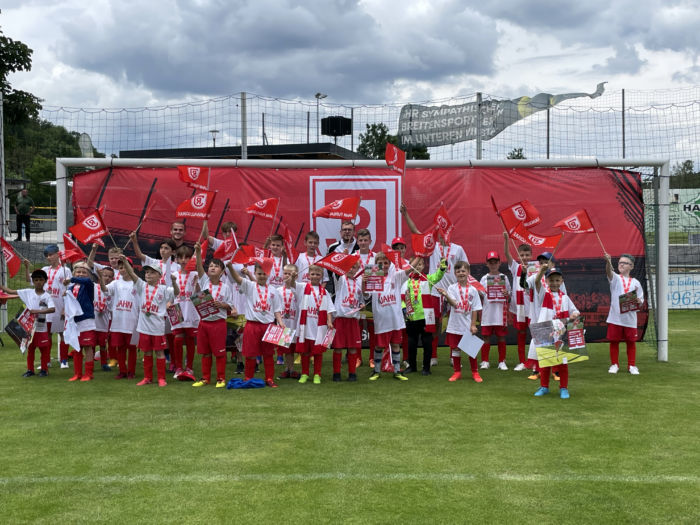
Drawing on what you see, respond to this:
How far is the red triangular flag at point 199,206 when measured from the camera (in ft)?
30.0

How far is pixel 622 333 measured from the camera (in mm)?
9844

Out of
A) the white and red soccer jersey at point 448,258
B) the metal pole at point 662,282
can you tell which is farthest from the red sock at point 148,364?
→ the metal pole at point 662,282

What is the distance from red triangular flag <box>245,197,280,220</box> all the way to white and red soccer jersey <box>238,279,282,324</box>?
1.69 meters

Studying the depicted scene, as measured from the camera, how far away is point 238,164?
10820 millimetres

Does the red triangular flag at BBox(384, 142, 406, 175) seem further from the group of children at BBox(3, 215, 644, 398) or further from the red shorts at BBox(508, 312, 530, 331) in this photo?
the red shorts at BBox(508, 312, 530, 331)

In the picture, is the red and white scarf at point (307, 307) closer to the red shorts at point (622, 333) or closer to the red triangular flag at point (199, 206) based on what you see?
the red triangular flag at point (199, 206)

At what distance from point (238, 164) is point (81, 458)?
246 inches

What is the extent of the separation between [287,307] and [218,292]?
93cm

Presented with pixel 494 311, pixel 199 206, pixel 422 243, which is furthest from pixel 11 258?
pixel 494 311

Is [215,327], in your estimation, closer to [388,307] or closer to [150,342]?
[150,342]

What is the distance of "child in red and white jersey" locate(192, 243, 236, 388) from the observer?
8.63 meters

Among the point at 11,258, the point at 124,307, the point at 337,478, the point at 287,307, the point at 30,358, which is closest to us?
the point at 337,478

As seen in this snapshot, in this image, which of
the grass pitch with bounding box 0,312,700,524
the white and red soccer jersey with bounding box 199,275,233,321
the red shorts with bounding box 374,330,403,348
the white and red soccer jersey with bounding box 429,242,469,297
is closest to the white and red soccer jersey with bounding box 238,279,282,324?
the white and red soccer jersey with bounding box 199,275,233,321

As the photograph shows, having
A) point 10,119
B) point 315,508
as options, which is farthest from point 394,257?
point 10,119
